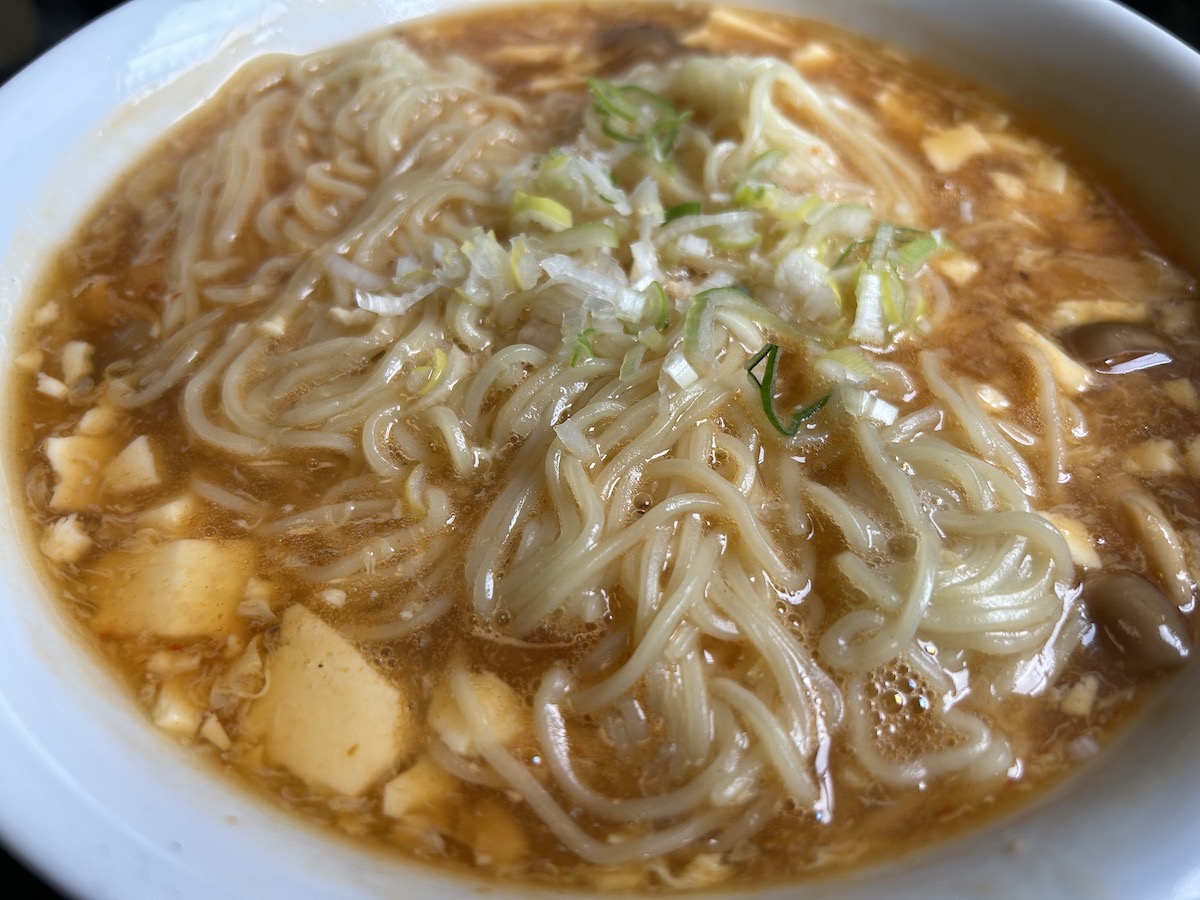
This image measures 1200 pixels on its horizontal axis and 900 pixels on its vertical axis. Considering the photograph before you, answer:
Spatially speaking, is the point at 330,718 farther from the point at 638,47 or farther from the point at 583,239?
the point at 638,47

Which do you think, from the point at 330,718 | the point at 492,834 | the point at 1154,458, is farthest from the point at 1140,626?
the point at 330,718

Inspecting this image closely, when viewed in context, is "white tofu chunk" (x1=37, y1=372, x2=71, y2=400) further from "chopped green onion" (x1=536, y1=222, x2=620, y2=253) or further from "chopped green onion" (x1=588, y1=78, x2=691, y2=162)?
"chopped green onion" (x1=588, y1=78, x2=691, y2=162)

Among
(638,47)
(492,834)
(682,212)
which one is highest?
(682,212)

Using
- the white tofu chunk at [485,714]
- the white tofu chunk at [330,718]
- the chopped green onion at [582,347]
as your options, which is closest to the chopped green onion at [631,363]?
the chopped green onion at [582,347]

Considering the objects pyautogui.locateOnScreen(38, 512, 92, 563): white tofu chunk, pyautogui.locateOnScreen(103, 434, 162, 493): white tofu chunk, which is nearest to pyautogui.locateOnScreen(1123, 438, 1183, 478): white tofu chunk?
pyautogui.locateOnScreen(103, 434, 162, 493): white tofu chunk

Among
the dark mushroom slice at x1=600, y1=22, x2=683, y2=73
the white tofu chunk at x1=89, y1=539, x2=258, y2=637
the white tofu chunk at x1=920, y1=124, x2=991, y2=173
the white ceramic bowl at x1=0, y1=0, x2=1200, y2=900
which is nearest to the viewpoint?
the white ceramic bowl at x1=0, y1=0, x2=1200, y2=900
